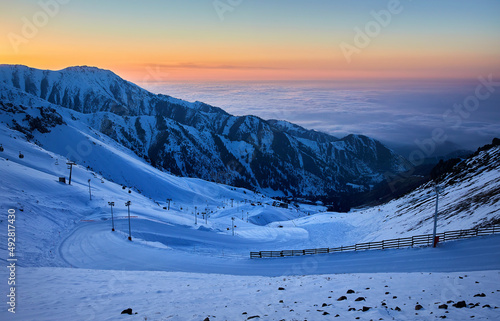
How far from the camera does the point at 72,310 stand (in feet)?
57.4

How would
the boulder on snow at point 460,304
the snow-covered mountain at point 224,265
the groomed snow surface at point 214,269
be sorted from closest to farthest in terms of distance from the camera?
1. the boulder on snow at point 460,304
2. the groomed snow surface at point 214,269
3. the snow-covered mountain at point 224,265

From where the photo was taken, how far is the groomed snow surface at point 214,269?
16297mm

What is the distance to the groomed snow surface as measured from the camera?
16.3m

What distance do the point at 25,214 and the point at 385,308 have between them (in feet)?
147

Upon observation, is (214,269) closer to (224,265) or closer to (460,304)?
(224,265)

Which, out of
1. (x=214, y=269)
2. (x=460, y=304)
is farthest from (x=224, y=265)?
(x=460, y=304)

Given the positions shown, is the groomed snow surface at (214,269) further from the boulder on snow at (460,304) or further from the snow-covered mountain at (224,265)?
the boulder on snow at (460,304)

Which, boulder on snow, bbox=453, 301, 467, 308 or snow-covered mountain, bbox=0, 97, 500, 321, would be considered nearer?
boulder on snow, bbox=453, 301, 467, 308

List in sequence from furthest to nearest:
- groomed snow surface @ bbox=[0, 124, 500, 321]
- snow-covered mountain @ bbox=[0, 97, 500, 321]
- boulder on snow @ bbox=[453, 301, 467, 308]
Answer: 1. snow-covered mountain @ bbox=[0, 97, 500, 321]
2. groomed snow surface @ bbox=[0, 124, 500, 321]
3. boulder on snow @ bbox=[453, 301, 467, 308]

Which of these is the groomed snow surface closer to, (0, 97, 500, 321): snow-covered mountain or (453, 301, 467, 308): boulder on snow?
(0, 97, 500, 321): snow-covered mountain

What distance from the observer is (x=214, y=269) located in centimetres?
3319

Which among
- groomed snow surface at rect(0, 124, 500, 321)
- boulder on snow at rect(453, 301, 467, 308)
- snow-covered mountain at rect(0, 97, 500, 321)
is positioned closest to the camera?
boulder on snow at rect(453, 301, 467, 308)

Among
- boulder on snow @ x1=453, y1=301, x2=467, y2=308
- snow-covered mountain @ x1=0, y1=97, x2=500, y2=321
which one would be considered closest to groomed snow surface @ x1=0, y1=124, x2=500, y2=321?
snow-covered mountain @ x1=0, y1=97, x2=500, y2=321

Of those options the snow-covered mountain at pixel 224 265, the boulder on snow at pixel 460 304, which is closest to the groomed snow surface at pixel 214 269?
the snow-covered mountain at pixel 224 265
